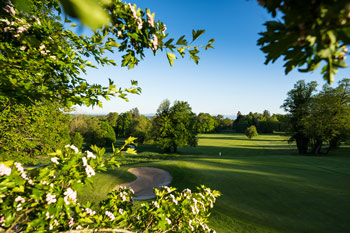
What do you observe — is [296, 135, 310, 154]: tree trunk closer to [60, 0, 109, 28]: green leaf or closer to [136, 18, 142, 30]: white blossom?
[136, 18, 142, 30]: white blossom

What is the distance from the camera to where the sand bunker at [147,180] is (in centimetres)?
1195

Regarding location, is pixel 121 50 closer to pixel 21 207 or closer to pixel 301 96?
pixel 21 207

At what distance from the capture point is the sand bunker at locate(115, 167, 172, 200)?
11952mm

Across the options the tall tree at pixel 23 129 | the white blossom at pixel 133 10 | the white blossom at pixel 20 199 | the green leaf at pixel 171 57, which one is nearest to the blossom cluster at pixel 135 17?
the white blossom at pixel 133 10

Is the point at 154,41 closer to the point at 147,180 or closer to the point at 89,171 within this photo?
the point at 89,171

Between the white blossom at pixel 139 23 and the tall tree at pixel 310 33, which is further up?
the white blossom at pixel 139 23

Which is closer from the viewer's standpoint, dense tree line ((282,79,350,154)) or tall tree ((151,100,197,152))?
dense tree line ((282,79,350,154))

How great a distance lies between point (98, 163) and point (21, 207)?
0.70 m

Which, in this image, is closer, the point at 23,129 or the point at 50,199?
the point at 50,199

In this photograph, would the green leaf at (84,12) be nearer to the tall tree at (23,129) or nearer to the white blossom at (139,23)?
the white blossom at (139,23)

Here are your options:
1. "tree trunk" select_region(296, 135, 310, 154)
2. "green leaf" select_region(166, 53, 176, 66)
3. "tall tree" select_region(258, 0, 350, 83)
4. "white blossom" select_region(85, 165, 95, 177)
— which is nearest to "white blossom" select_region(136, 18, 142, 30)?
"green leaf" select_region(166, 53, 176, 66)

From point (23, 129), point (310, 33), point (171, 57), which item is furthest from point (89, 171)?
point (23, 129)

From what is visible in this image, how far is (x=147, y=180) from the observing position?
13.7m

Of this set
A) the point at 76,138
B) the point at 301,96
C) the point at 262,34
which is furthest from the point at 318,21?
the point at 76,138
